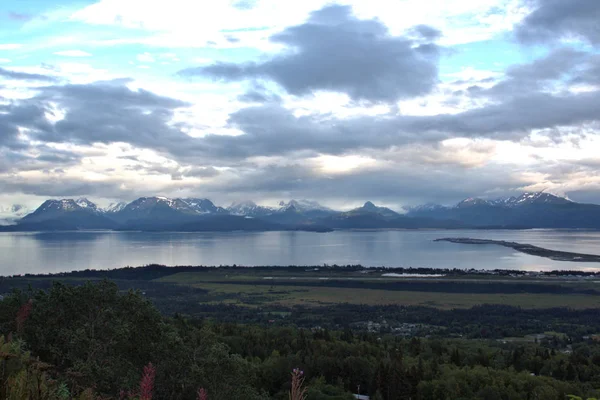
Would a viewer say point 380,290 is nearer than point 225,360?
No

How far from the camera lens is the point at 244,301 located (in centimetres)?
4894

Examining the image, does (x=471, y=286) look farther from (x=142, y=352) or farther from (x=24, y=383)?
(x=24, y=383)

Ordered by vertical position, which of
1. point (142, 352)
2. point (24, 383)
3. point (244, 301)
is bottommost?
point (244, 301)

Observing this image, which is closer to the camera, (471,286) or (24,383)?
(24,383)

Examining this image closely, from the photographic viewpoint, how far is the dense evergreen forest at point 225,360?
30.5ft

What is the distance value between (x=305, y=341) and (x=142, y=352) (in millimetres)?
14012

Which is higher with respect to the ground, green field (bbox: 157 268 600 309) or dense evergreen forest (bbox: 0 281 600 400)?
dense evergreen forest (bbox: 0 281 600 400)

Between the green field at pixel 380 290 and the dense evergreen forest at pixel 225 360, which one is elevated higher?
the dense evergreen forest at pixel 225 360

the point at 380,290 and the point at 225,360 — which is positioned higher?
the point at 225,360

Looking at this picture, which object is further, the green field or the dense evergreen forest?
the green field

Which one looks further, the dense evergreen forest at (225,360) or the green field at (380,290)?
the green field at (380,290)

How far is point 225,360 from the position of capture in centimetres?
1277

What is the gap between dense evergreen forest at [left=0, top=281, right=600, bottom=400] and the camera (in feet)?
30.5

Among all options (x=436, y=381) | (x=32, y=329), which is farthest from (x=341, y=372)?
(x=32, y=329)
